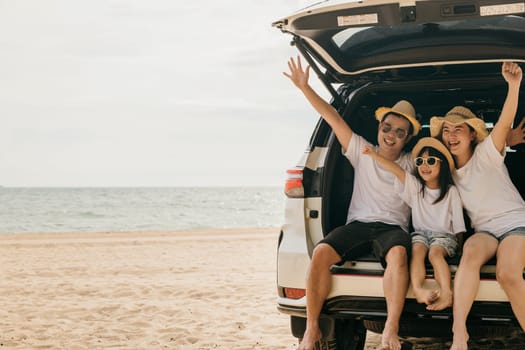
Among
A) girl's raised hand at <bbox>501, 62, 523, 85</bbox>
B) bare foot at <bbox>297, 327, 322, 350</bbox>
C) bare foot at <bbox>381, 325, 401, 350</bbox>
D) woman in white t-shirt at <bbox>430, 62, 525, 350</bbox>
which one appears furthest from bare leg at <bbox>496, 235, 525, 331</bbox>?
bare foot at <bbox>297, 327, 322, 350</bbox>

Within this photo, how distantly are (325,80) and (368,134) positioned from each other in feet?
2.61

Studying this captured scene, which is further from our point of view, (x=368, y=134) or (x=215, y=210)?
(x=215, y=210)

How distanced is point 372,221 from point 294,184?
0.54 metres

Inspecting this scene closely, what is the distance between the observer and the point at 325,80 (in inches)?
188

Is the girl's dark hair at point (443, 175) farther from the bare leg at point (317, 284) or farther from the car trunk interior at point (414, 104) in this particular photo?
the bare leg at point (317, 284)

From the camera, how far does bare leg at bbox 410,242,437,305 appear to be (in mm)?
3908

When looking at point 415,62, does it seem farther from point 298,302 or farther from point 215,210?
point 215,210

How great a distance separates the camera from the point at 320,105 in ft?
15.1

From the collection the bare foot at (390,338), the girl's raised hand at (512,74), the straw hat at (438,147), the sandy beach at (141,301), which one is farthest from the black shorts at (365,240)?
the sandy beach at (141,301)

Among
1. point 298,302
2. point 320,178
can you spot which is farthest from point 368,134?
point 298,302

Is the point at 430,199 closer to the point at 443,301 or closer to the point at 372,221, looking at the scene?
the point at 372,221

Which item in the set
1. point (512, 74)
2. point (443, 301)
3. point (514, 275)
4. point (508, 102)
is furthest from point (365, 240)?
point (512, 74)

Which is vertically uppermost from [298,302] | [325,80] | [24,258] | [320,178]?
[325,80]

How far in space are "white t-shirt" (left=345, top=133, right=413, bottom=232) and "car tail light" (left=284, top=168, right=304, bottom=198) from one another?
0.43 m
